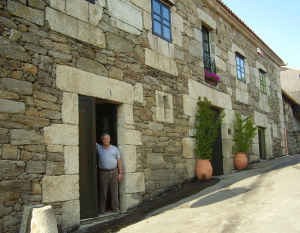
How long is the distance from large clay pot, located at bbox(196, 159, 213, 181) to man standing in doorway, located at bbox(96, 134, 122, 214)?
2513 mm

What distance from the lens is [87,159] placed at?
5.41m

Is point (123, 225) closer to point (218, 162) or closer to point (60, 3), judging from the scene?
point (60, 3)

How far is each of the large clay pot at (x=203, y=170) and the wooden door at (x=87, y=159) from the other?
119 inches

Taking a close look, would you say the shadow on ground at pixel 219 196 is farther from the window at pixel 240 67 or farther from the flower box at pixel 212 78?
the window at pixel 240 67

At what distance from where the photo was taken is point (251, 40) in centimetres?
1216

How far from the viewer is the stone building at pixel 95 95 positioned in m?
4.46

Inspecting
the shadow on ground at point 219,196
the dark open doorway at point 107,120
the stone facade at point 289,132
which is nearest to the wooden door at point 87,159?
the dark open doorway at point 107,120

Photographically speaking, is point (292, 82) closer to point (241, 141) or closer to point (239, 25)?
point (239, 25)

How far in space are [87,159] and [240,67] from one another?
7400 mm

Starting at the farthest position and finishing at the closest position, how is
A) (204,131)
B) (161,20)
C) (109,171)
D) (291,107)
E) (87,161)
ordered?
(291,107) < (204,131) < (161,20) < (109,171) < (87,161)

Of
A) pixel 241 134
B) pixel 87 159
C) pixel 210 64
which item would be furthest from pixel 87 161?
pixel 241 134

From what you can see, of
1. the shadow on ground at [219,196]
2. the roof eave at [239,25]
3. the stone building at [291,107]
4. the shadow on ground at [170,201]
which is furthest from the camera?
the stone building at [291,107]

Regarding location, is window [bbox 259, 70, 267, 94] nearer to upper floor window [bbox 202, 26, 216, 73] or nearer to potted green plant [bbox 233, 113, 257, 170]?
potted green plant [bbox 233, 113, 257, 170]

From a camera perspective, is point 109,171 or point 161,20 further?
point 161,20
